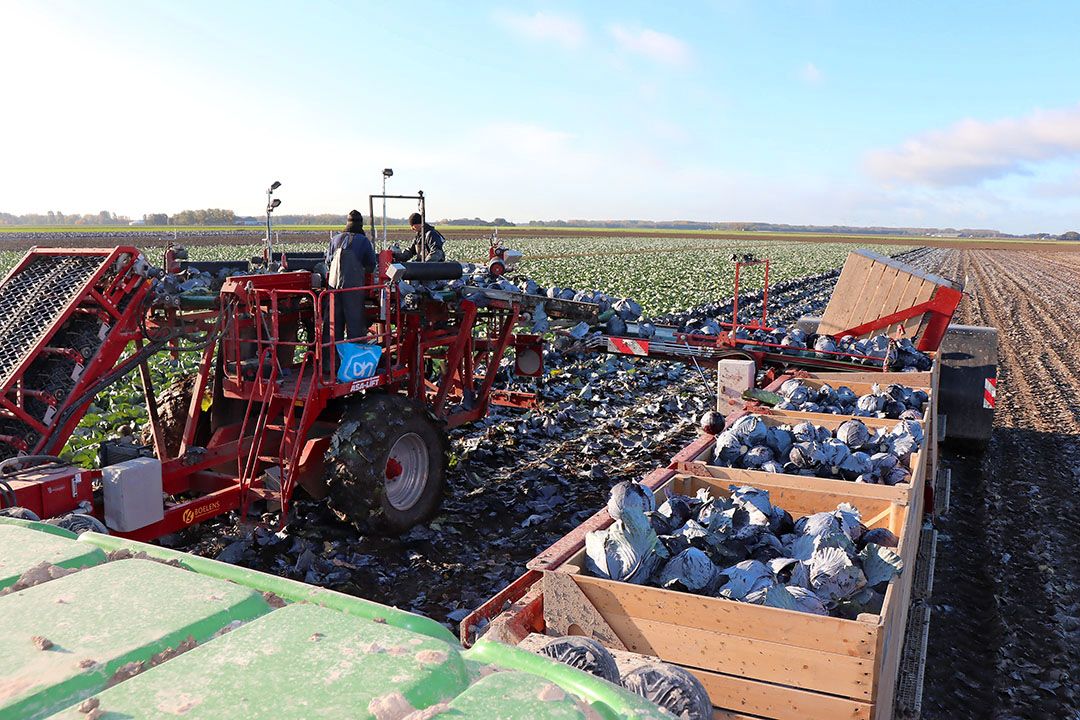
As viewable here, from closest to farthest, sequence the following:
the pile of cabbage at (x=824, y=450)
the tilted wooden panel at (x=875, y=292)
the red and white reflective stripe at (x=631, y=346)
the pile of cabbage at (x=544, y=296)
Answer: the pile of cabbage at (x=824, y=450)
the pile of cabbage at (x=544, y=296)
the red and white reflective stripe at (x=631, y=346)
the tilted wooden panel at (x=875, y=292)

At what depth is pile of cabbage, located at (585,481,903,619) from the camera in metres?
3.68

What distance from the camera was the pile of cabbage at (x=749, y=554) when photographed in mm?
3682

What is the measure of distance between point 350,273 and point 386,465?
166 centimetres

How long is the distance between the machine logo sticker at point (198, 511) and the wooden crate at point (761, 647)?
3090 mm

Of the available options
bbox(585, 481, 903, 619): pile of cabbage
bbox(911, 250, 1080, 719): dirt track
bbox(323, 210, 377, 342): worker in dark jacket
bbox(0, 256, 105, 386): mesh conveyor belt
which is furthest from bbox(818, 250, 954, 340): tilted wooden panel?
bbox(0, 256, 105, 386): mesh conveyor belt

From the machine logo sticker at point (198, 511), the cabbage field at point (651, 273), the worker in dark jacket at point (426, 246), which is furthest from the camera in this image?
the cabbage field at point (651, 273)

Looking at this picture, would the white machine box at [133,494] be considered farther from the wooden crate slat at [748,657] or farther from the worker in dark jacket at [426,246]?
the worker in dark jacket at [426,246]

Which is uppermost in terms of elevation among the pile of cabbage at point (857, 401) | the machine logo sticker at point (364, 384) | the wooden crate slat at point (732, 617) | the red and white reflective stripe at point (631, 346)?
the red and white reflective stripe at point (631, 346)

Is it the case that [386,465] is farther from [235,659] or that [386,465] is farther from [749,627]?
[235,659]

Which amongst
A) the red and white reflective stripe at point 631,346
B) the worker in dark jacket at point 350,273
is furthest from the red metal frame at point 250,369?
the red and white reflective stripe at point 631,346

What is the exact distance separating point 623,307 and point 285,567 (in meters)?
4.80

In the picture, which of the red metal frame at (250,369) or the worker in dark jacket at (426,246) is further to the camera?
the worker in dark jacket at (426,246)

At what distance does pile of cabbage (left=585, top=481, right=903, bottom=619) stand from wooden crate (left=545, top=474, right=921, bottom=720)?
18 cm

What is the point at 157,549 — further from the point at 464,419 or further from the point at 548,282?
the point at 548,282
